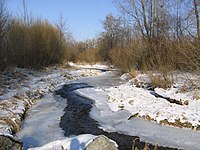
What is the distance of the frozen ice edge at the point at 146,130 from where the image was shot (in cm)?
644

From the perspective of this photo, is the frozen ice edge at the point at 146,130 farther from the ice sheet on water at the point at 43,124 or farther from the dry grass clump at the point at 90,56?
the dry grass clump at the point at 90,56

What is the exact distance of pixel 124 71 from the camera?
20984 millimetres

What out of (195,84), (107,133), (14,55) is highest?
(14,55)

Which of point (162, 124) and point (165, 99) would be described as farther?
point (165, 99)

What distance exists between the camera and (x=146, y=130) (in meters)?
7.39

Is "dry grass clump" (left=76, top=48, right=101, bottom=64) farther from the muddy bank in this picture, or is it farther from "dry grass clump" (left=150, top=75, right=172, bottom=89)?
"dry grass clump" (left=150, top=75, right=172, bottom=89)

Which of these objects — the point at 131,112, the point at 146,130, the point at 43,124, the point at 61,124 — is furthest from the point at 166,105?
the point at 43,124

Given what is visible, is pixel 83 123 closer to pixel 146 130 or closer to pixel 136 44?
pixel 146 130

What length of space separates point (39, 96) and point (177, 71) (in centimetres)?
651

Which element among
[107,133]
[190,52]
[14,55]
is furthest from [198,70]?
[14,55]

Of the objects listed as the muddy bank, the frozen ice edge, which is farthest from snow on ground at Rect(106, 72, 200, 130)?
the muddy bank

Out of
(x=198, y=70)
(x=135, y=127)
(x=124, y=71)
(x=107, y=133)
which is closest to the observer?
(x=107, y=133)

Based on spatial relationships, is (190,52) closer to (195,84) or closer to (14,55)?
(195,84)

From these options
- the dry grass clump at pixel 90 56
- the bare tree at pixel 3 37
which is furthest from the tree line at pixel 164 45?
the dry grass clump at pixel 90 56
